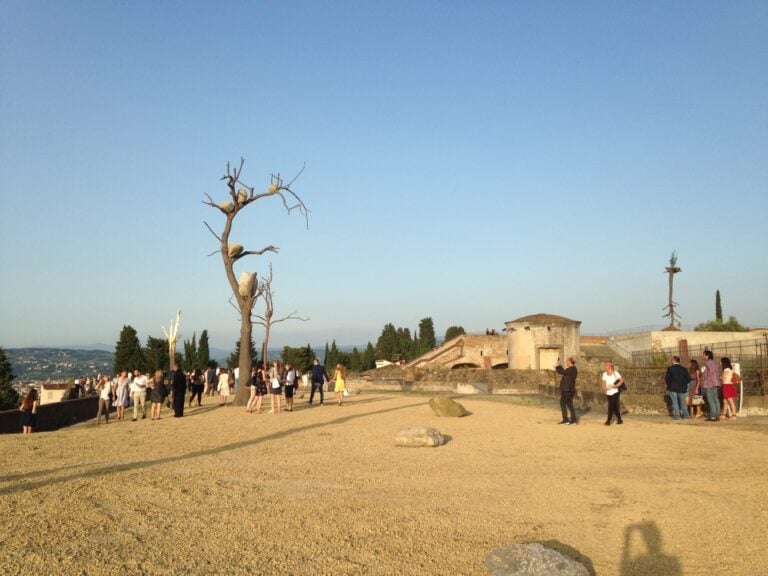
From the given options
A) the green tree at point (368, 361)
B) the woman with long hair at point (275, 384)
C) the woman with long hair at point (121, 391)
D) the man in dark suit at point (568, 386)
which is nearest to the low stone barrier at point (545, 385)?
the man in dark suit at point (568, 386)

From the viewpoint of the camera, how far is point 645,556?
6.02 m

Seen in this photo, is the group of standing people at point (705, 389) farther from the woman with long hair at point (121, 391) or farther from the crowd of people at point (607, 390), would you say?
the woman with long hair at point (121, 391)

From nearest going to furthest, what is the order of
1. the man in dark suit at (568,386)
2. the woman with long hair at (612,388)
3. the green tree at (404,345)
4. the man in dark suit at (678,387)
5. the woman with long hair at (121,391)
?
1. the woman with long hair at (612,388)
2. the man in dark suit at (568,386)
3. the man in dark suit at (678,387)
4. the woman with long hair at (121,391)
5. the green tree at (404,345)

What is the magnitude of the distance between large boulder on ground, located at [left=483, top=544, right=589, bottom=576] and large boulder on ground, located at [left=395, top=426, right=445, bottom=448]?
22.2 ft

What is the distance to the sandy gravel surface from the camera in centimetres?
562

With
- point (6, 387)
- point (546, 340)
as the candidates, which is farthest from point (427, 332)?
point (6, 387)

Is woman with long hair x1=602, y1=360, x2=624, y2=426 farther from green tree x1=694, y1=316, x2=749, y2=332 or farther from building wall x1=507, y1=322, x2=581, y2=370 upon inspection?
green tree x1=694, y1=316, x2=749, y2=332

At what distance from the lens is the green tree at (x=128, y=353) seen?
165 ft

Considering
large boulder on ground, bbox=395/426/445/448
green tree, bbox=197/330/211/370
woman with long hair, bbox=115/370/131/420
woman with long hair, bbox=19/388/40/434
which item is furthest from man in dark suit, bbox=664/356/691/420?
green tree, bbox=197/330/211/370

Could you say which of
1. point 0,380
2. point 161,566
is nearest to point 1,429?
point 161,566

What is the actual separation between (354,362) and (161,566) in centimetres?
6012

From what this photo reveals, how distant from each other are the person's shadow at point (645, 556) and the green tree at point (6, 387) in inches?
1431

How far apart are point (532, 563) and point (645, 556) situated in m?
1.51

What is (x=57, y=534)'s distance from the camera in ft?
19.2
